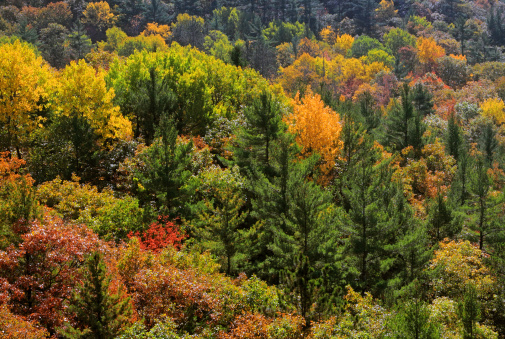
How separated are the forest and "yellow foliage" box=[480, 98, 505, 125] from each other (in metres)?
20.6

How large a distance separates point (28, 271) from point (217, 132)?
23.6 meters

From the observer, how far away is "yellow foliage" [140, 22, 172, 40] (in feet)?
404

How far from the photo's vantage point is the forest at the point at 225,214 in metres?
16.6

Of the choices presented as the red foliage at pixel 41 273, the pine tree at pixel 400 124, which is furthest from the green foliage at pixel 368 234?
the pine tree at pixel 400 124

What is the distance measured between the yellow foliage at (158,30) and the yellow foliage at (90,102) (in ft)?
313

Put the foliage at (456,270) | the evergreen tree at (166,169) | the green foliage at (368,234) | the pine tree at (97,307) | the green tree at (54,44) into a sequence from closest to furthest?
the pine tree at (97,307), the foliage at (456,270), the green foliage at (368,234), the evergreen tree at (166,169), the green tree at (54,44)

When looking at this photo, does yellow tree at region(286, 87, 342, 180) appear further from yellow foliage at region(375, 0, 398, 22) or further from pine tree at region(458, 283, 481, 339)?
yellow foliage at region(375, 0, 398, 22)

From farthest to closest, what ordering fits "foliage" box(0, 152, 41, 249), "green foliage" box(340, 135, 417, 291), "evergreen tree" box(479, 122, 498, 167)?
"evergreen tree" box(479, 122, 498, 167) < "green foliage" box(340, 135, 417, 291) < "foliage" box(0, 152, 41, 249)

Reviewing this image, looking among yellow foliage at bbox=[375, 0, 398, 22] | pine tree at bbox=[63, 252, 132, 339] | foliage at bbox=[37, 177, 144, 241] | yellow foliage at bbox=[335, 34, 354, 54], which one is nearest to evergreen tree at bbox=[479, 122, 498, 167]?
foliage at bbox=[37, 177, 144, 241]

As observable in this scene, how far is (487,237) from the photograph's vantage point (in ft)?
96.6

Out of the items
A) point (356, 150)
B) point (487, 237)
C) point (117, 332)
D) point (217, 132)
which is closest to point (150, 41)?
point (217, 132)

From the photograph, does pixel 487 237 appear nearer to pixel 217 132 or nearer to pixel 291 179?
pixel 291 179

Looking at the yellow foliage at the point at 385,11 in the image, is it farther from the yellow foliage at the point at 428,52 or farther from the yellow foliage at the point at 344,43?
the yellow foliage at the point at 428,52

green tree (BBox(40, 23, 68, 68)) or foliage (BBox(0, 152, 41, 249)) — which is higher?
green tree (BBox(40, 23, 68, 68))
